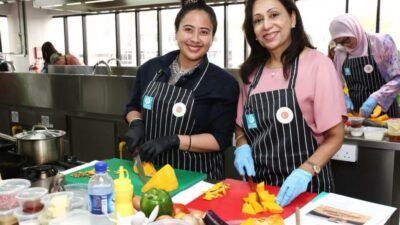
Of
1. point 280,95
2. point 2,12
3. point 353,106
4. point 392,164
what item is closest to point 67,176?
point 280,95

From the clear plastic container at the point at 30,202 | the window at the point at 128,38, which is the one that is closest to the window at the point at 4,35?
the window at the point at 128,38

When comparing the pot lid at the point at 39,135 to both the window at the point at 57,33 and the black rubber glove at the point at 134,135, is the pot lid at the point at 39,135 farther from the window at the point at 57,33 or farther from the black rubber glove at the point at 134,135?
the window at the point at 57,33

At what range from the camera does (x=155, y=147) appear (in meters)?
1.54

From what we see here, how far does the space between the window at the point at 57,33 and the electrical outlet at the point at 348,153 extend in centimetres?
848

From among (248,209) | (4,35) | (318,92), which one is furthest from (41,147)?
(4,35)

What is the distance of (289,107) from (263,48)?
0.34 m

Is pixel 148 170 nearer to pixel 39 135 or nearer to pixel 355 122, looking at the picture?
pixel 39 135

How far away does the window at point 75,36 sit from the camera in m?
9.12

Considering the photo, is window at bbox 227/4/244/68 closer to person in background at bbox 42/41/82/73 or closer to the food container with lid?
person in background at bbox 42/41/82/73

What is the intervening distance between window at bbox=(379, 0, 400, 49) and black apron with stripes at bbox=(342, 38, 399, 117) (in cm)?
251

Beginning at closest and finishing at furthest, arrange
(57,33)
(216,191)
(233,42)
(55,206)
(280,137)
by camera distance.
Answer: (55,206), (216,191), (280,137), (233,42), (57,33)

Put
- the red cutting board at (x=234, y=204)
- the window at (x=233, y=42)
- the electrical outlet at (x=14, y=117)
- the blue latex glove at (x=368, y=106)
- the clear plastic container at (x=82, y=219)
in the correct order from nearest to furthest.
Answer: the clear plastic container at (x=82, y=219)
the red cutting board at (x=234, y=204)
the blue latex glove at (x=368, y=106)
the electrical outlet at (x=14, y=117)
the window at (x=233, y=42)

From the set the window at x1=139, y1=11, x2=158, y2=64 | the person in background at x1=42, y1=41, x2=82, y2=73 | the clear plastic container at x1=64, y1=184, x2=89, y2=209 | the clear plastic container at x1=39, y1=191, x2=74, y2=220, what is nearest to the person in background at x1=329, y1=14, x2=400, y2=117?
the clear plastic container at x1=64, y1=184, x2=89, y2=209

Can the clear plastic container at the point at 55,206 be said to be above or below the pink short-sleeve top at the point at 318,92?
below
